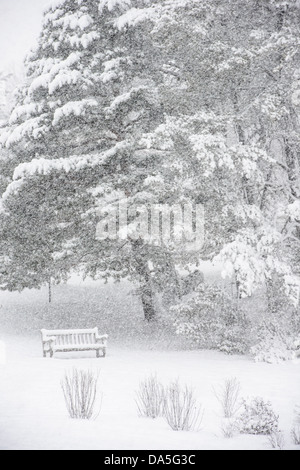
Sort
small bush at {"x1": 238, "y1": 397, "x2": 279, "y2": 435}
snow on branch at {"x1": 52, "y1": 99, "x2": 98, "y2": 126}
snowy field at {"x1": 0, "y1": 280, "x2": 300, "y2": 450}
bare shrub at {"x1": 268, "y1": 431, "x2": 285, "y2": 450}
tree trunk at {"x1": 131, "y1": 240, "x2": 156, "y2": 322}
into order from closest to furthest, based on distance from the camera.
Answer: bare shrub at {"x1": 268, "y1": 431, "x2": 285, "y2": 450} < snowy field at {"x1": 0, "y1": 280, "x2": 300, "y2": 450} < small bush at {"x1": 238, "y1": 397, "x2": 279, "y2": 435} < snow on branch at {"x1": 52, "y1": 99, "x2": 98, "y2": 126} < tree trunk at {"x1": 131, "y1": 240, "x2": 156, "y2": 322}

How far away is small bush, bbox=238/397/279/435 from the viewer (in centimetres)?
584

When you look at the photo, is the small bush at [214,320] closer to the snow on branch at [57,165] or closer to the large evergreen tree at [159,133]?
the large evergreen tree at [159,133]

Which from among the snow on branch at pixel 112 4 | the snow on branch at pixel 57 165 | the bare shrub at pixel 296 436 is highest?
the snow on branch at pixel 112 4

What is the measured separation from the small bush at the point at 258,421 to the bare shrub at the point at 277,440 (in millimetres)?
151

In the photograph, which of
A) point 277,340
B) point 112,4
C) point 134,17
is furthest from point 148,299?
point 112,4

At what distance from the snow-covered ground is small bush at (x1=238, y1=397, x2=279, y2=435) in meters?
0.16

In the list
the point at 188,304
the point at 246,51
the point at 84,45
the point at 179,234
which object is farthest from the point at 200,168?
the point at 84,45

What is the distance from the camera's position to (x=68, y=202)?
13945 mm

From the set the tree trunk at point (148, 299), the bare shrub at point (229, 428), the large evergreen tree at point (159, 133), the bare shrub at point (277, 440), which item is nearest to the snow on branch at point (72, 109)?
the large evergreen tree at point (159, 133)

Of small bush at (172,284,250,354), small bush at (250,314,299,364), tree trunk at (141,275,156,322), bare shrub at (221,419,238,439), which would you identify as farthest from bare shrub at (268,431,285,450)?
tree trunk at (141,275,156,322)

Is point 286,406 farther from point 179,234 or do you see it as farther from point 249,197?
point 249,197

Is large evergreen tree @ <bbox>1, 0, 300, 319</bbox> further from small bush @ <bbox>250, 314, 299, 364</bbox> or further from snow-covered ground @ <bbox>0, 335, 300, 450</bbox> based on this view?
snow-covered ground @ <bbox>0, 335, 300, 450</bbox>

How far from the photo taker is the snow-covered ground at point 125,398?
537 centimetres

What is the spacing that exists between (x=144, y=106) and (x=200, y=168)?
381 cm
